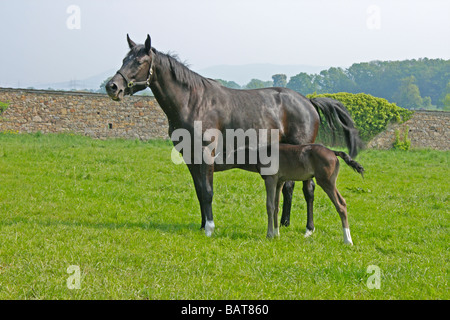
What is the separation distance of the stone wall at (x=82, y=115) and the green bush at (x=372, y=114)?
951 centimetres

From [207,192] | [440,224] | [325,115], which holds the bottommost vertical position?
[440,224]

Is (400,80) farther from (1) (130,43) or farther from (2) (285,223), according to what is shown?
(1) (130,43)

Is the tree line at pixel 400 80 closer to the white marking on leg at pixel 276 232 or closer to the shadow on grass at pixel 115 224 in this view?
the shadow on grass at pixel 115 224

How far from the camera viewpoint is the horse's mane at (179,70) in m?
6.76

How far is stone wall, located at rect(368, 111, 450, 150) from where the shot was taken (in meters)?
26.9

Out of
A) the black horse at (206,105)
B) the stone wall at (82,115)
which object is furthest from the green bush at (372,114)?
the black horse at (206,105)

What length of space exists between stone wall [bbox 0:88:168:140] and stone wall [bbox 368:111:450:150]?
42.1 ft

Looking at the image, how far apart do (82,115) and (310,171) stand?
2042cm

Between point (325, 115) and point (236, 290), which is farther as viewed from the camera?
point (325, 115)

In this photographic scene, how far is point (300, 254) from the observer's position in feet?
18.6

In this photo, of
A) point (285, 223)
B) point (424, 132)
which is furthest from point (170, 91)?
point (424, 132)
